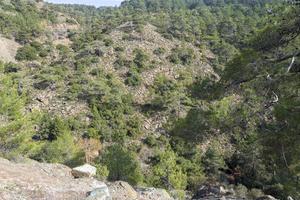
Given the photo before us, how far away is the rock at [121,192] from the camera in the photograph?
1002 cm

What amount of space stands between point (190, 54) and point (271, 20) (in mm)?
35014

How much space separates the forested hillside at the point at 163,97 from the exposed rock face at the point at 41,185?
3217 millimetres

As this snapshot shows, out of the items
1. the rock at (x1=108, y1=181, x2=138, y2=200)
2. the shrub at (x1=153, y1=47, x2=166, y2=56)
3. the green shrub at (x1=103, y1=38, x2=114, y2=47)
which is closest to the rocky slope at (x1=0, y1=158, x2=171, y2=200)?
the rock at (x1=108, y1=181, x2=138, y2=200)

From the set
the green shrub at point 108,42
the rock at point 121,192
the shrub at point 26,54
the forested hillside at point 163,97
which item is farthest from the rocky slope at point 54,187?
the shrub at point 26,54

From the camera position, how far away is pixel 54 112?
3528 centimetres

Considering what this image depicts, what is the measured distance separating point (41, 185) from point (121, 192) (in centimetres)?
197

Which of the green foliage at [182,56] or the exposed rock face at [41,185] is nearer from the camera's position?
the exposed rock face at [41,185]

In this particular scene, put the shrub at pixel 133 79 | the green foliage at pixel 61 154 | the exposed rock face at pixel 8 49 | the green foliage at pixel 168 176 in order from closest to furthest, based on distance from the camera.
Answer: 1. the green foliage at pixel 61 154
2. the green foliage at pixel 168 176
3. the shrub at pixel 133 79
4. the exposed rock face at pixel 8 49

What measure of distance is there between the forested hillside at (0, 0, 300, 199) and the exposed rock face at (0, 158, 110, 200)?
3.22 metres

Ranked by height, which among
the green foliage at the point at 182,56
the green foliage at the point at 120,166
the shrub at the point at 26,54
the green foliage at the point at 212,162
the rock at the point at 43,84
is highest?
the green foliage at the point at 182,56

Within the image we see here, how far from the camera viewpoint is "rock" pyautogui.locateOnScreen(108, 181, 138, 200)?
10023 mm

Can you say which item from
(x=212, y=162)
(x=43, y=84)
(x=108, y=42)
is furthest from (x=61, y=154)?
(x=108, y=42)

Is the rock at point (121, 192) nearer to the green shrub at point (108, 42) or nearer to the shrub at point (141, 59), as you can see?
the shrub at point (141, 59)

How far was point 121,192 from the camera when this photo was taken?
33.8 feet
